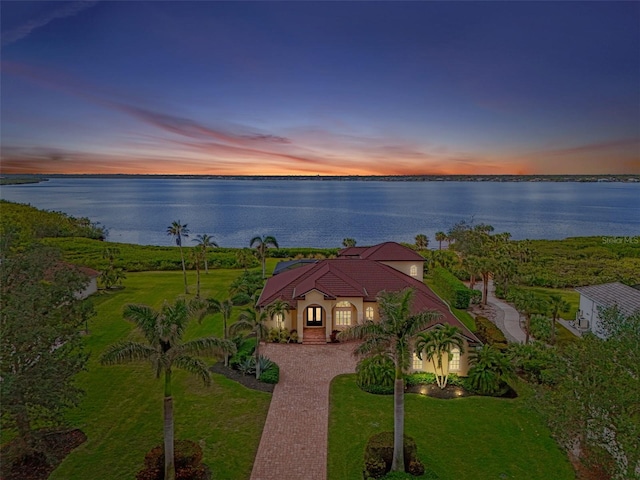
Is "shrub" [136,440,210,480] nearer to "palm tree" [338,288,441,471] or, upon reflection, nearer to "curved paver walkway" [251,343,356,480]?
"curved paver walkway" [251,343,356,480]

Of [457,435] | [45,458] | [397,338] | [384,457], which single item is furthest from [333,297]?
[45,458]

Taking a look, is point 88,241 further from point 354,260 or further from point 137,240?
point 354,260

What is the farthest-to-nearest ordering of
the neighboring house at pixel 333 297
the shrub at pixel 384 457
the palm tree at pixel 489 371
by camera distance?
the neighboring house at pixel 333 297, the palm tree at pixel 489 371, the shrub at pixel 384 457

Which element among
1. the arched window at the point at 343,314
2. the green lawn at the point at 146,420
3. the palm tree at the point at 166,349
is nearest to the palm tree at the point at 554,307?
the arched window at the point at 343,314

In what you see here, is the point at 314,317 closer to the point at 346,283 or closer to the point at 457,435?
the point at 346,283

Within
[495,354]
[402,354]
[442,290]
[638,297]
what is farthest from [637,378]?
[442,290]

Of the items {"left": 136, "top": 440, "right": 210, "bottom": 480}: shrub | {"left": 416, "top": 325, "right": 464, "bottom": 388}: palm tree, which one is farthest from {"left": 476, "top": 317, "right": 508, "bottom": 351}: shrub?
{"left": 136, "top": 440, "right": 210, "bottom": 480}: shrub

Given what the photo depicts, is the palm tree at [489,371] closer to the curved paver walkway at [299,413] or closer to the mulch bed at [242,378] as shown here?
the curved paver walkway at [299,413]
